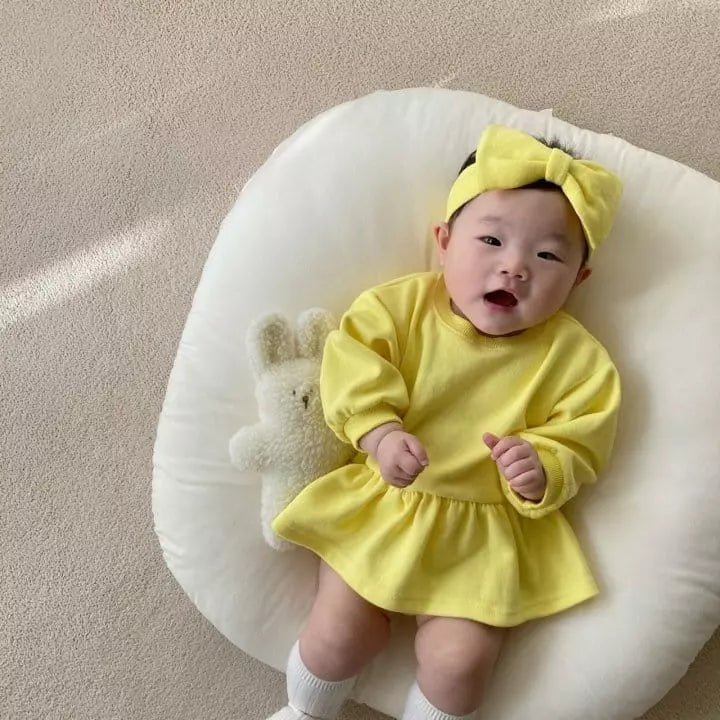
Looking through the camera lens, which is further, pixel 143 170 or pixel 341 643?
pixel 143 170

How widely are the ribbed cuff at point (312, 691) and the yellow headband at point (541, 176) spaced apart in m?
0.58

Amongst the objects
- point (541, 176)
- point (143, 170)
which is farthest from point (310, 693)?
point (143, 170)

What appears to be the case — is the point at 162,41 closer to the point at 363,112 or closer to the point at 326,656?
the point at 363,112

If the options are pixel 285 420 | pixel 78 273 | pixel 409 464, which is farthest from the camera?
pixel 78 273

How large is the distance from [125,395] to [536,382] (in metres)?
0.66

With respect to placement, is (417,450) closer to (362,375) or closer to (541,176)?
(362,375)

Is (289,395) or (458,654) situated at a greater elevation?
(289,395)

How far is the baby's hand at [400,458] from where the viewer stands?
3.28 feet

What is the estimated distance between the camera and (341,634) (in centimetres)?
107

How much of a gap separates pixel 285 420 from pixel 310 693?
33 cm

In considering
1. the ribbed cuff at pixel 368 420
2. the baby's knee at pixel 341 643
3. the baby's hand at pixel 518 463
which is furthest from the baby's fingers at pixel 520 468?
the baby's knee at pixel 341 643

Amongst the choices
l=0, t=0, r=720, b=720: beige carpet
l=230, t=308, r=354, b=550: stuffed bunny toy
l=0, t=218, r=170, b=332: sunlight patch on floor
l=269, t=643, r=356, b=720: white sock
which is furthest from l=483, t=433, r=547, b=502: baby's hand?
l=0, t=218, r=170, b=332: sunlight patch on floor

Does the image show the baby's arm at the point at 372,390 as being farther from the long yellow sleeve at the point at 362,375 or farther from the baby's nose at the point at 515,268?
the baby's nose at the point at 515,268

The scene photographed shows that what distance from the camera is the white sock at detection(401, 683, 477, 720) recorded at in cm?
106
